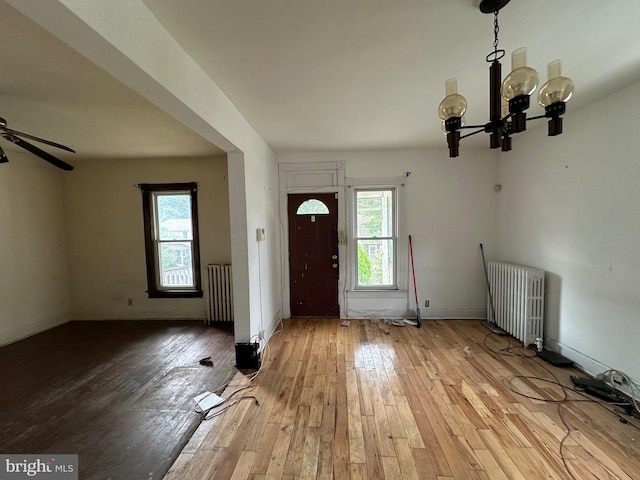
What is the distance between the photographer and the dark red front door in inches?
163

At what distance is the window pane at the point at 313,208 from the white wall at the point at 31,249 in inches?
153

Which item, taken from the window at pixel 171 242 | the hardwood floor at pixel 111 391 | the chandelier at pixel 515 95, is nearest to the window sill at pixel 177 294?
the window at pixel 171 242

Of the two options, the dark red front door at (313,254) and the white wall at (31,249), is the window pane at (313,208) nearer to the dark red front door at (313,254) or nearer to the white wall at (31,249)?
the dark red front door at (313,254)

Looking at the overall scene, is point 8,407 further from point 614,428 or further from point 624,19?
point 624,19

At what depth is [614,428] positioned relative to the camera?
6.25 ft

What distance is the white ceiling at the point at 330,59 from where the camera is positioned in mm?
Answer: 1381

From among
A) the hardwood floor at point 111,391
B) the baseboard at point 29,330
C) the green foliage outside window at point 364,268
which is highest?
the green foliage outside window at point 364,268

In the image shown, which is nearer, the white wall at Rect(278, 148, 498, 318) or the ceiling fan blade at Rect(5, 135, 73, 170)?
the ceiling fan blade at Rect(5, 135, 73, 170)

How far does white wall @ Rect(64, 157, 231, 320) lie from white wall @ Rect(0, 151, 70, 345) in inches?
6.0

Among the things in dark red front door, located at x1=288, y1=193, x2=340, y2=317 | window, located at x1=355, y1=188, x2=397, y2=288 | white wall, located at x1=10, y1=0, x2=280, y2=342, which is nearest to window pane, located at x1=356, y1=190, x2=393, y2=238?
window, located at x1=355, y1=188, x2=397, y2=288

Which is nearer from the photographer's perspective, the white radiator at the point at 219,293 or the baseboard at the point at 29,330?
the baseboard at the point at 29,330

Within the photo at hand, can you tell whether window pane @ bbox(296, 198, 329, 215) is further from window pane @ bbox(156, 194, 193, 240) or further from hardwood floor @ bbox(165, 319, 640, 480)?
hardwood floor @ bbox(165, 319, 640, 480)

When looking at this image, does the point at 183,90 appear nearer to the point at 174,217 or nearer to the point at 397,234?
the point at 174,217

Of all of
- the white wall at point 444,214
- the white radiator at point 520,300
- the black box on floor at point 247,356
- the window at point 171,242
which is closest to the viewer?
the black box on floor at point 247,356
